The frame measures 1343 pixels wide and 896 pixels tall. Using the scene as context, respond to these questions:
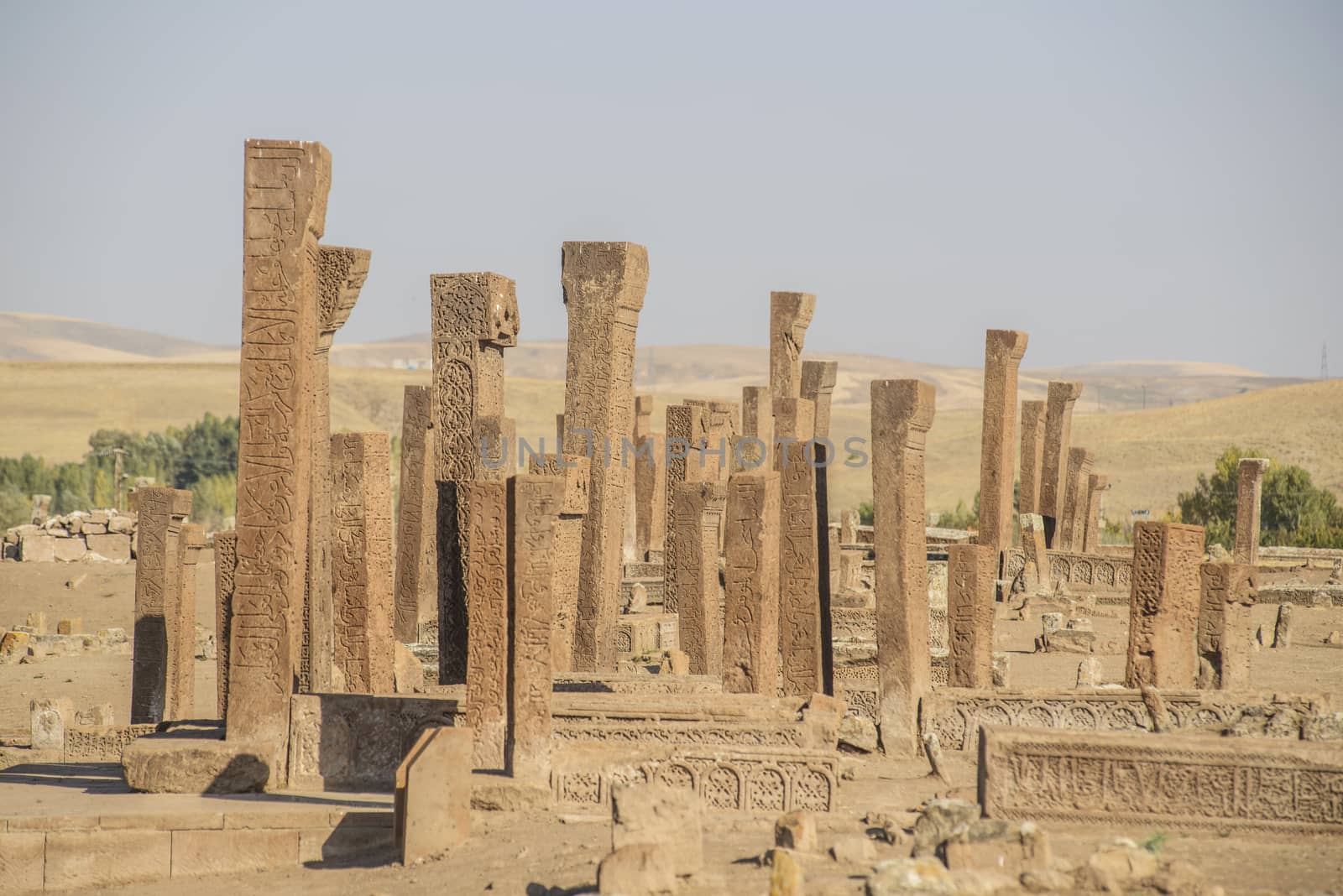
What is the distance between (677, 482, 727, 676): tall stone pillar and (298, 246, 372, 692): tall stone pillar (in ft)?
13.6

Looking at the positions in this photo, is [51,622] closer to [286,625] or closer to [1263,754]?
[286,625]

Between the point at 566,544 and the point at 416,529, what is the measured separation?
611cm

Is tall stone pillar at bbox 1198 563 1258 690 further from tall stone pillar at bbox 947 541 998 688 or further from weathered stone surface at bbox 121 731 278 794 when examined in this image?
weathered stone surface at bbox 121 731 278 794

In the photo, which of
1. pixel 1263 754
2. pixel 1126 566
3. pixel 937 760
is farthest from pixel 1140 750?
pixel 1126 566

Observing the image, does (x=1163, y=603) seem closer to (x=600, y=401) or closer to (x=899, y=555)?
(x=899, y=555)

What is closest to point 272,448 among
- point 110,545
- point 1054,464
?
point 1054,464

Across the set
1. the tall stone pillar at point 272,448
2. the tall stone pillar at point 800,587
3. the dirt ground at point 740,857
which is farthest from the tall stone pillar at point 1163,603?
the tall stone pillar at point 272,448

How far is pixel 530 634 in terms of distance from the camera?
378 inches

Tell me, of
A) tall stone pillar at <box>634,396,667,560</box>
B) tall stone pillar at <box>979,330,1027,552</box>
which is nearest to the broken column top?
tall stone pillar at <box>634,396,667,560</box>

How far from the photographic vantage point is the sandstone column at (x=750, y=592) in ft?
40.1

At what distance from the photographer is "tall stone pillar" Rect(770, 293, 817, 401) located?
21.8 metres

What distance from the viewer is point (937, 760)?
10.8 metres

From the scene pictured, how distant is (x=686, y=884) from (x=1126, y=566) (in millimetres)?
18783

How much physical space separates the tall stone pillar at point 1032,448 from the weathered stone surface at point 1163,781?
18.1 metres
